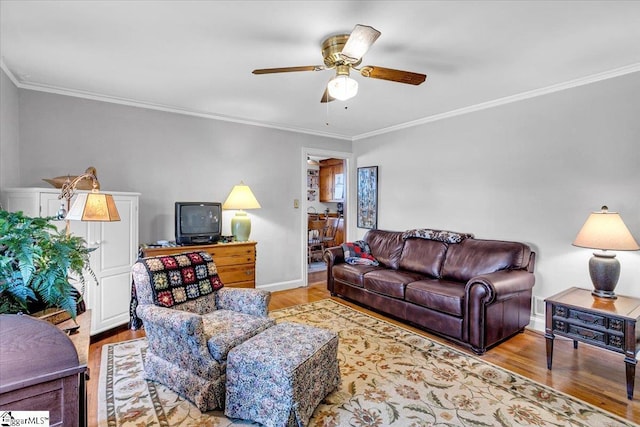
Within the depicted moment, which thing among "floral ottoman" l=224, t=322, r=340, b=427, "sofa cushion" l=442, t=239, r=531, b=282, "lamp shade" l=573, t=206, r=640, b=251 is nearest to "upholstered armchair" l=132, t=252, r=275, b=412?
"floral ottoman" l=224, t=322, r=340, b=427

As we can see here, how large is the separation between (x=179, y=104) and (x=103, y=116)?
793mm

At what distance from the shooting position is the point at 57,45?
7.86ft

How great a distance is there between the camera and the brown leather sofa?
113 inches

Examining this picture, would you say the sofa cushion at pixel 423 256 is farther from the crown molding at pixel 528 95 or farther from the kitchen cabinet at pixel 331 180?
the kitchen cabinet at pixel 331 180

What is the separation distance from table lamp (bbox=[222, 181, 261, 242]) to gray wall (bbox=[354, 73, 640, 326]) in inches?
91.2

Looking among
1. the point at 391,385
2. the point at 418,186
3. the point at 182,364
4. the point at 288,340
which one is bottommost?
the point at 391,385

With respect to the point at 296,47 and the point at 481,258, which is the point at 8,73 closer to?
the point at 296,47

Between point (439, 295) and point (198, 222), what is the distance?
2.75 metres

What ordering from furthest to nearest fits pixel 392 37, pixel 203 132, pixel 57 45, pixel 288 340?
pixel 203 132 < pixel 57 45 < pixel 392 37 < pixel 288 340

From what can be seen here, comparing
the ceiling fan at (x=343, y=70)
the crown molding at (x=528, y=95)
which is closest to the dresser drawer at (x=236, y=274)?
the ceiling fan at (x=343, y=70)

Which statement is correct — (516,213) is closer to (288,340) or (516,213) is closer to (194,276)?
(288,340)

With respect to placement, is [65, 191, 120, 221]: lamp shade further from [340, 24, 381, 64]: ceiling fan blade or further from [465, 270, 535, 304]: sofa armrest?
[465, 270, 535, 304]: sofa armrest

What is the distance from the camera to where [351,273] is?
4.14 m

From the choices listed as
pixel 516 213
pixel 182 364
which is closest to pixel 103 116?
pixel 182 364
